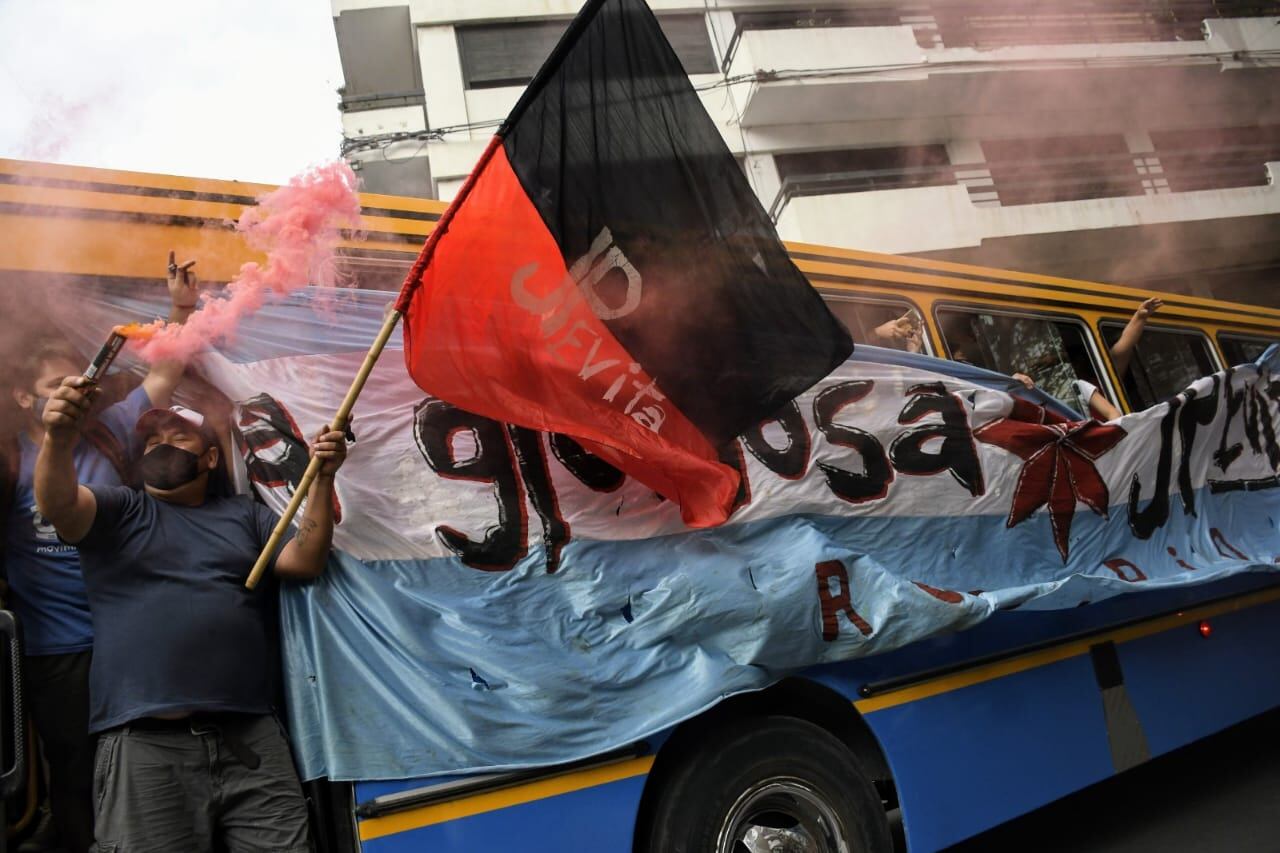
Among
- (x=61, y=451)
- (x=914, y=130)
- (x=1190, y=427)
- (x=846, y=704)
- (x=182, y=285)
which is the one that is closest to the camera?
(x=61, y=451)

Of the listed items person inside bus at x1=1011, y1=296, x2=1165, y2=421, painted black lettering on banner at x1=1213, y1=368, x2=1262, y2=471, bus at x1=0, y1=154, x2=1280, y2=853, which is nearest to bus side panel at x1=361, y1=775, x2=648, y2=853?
bus at x1=0, y1=154, x2=1280, y2=853

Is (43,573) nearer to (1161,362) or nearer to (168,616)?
(168,616)

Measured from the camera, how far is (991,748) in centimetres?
355

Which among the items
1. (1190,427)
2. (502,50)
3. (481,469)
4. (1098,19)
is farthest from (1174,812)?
(502,50)

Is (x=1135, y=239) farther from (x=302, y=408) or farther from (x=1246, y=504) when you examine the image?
(x=302, y=408)

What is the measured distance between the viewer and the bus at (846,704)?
101 inches

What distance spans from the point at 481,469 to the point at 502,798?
1.04 m

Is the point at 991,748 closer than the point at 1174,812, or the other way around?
the point at 991,748

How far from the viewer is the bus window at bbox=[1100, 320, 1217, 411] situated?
5.69m

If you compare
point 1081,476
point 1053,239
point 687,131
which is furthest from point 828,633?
point 1053,239

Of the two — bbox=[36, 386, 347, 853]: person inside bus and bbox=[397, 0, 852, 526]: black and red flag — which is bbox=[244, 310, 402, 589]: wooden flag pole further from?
bbox=[397, 0, 852, 526]: black and red flag

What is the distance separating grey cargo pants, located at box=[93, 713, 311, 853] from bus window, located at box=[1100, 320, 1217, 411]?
17.4ft

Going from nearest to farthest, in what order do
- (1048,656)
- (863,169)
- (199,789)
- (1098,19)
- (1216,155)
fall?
(199,789) < (1048,656) < (1098,19) < (1216,155) < (863,169)

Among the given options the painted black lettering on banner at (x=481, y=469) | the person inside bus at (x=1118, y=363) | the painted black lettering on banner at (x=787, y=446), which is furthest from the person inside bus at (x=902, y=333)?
the painted black lettering on banner at (x=481, y=469)
